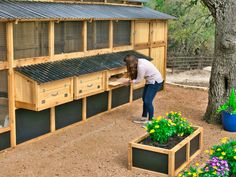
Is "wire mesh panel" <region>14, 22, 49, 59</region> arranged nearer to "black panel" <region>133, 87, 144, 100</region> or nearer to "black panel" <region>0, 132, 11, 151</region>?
"black panel" <region>0, 132, 11, 151</region>

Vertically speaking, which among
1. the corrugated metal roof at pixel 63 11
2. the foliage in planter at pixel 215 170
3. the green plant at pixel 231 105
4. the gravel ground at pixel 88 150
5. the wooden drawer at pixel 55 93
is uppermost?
the corrugated metal roof at pixel 63 11

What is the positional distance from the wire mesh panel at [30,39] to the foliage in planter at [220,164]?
12.8 feet

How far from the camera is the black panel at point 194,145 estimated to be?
7.21m

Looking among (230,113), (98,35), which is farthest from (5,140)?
(230,113)

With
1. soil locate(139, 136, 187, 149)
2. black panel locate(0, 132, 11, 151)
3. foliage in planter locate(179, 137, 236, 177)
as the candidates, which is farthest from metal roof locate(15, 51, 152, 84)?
foliage in planter locate(179, 137, 236, 177)

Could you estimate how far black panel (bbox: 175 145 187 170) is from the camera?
6480mm

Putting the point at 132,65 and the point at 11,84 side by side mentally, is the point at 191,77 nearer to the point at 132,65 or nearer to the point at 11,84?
the point at 132,65

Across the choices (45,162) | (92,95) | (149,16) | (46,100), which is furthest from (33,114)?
(149,16)

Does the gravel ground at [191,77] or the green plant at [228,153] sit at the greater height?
the green plant at [228,153]

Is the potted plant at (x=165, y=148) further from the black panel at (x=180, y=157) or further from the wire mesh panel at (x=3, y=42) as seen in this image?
the wire mesh panel at (x=3, y=42)

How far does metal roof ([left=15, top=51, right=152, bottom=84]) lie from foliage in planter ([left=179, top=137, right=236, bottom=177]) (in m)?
A: 3.37

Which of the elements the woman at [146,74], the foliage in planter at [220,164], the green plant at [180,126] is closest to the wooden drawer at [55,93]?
the woman at [146,74]

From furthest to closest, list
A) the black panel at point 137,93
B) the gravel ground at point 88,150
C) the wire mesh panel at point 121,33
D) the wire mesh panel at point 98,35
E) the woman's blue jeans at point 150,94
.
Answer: the black panel at point 137,93 < the wire mesh panel at point 121,33 < the wire mesh panel at point 98,35 < the woman's blue jeans at point 150,94 < the gravel ground at point 88,150

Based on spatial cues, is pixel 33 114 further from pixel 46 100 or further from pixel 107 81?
pixel 107 81
